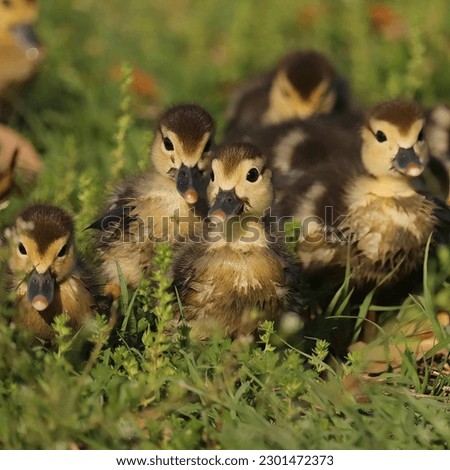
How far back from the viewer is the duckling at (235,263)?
10.2 feet

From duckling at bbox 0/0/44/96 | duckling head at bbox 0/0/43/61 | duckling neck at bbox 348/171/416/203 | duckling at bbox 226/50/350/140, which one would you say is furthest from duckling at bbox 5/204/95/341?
duckling head at bbox 0/0/43/61

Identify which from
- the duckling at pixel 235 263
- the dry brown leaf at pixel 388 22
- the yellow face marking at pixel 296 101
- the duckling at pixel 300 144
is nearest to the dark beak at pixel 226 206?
the duckling at pixel 235 263

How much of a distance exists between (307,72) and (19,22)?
1669 millimetres

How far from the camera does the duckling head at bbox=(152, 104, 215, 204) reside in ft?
11.3

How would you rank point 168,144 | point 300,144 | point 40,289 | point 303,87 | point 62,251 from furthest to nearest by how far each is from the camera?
point 303,87 → point 300,144 → point 168,144 → point 62,251 → point 40,289

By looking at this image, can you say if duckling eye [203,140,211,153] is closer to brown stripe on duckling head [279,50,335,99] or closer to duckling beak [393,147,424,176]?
duckling beak [393,147,424,176]

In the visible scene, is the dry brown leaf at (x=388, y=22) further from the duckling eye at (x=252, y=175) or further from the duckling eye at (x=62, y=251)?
the duckling eye at (x=62, y=251)

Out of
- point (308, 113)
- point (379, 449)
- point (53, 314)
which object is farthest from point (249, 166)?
point (308, 113)

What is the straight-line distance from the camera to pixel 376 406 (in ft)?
9.13

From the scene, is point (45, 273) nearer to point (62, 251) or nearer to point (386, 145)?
point (62, 251)

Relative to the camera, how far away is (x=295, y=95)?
504 cm

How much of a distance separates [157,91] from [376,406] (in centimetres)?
327

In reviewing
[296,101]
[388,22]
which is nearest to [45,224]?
[296,101]

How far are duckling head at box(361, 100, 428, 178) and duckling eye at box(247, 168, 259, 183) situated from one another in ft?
2.02
